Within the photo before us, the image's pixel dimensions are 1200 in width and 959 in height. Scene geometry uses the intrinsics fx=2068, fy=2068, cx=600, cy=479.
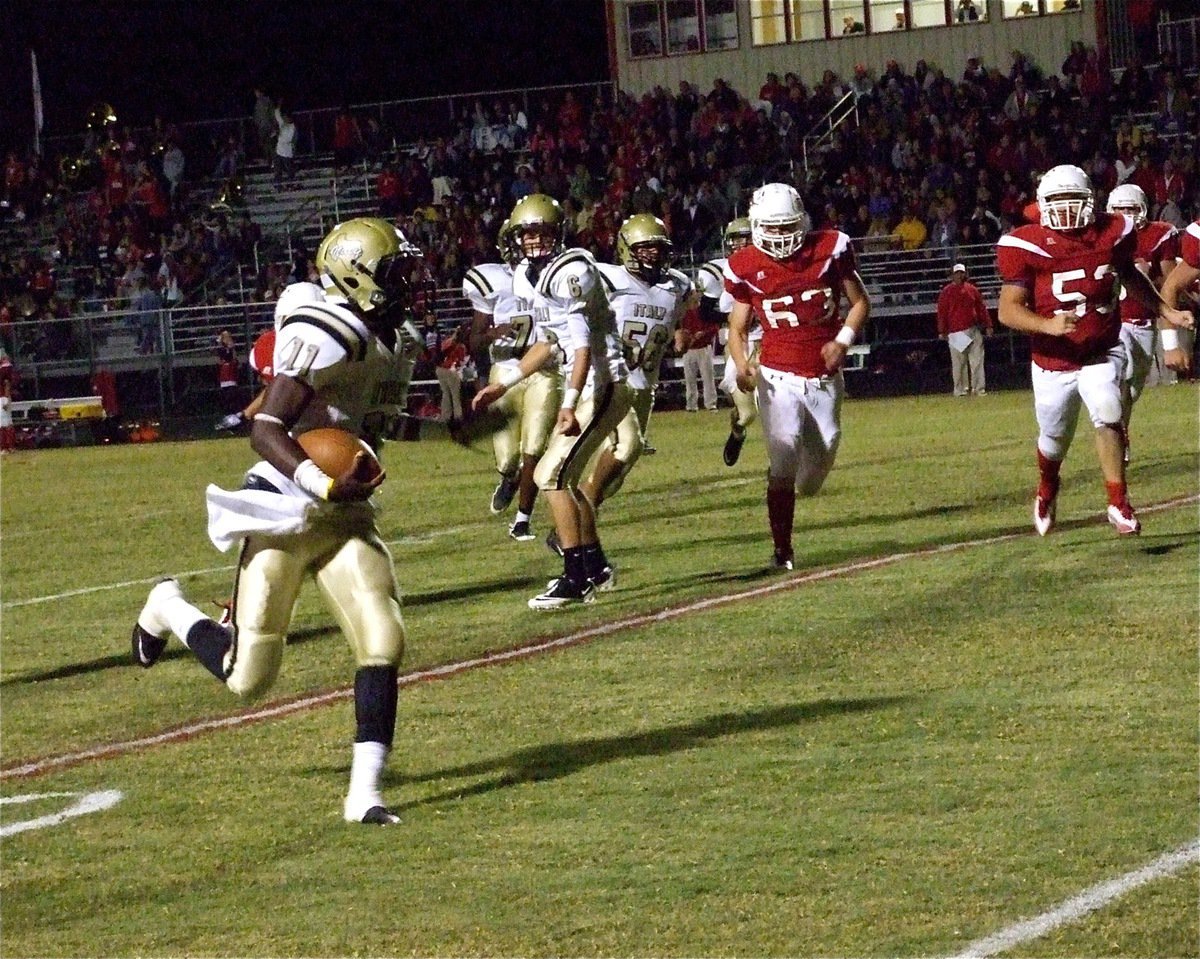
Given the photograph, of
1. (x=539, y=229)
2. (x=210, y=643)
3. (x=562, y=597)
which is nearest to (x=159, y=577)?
(x=539, y=229)

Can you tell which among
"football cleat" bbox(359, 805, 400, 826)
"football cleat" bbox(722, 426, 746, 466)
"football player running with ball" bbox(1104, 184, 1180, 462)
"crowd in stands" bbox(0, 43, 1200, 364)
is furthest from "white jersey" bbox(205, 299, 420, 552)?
"crowd in stands" bbox(0, 43, 1200, 364)

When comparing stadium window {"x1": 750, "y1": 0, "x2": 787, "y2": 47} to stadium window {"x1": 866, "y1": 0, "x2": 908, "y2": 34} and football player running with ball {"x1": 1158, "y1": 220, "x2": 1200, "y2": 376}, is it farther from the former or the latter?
football player running with ball {"x1": 1158, "y1": 220, "x2": 1200, "y2": 376}

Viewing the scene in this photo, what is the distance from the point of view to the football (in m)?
5.59

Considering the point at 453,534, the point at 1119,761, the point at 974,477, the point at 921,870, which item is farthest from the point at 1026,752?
the point at 974,477

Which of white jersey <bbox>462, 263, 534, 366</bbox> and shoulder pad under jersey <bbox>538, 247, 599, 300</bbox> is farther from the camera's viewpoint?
white jersey <bbox>462, 263, 534, 366</bbox>

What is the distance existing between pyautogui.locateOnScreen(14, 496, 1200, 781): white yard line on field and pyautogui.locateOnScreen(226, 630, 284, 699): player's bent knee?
39.8 inches

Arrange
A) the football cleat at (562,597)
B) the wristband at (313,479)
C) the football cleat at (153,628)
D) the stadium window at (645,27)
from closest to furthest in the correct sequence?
A: the wristband at (313,479) → the football cleat at (153,628) → the football cleat at (562,597) → the stadium window at (645,27)

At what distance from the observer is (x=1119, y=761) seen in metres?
5.71

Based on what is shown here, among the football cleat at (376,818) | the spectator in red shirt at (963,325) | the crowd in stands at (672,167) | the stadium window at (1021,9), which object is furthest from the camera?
the stadium window at (1021,9)

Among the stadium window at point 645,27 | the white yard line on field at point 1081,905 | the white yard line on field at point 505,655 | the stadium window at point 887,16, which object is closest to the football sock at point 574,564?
the white yard line on field at point 505,655

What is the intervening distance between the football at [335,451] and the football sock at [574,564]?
3491mm

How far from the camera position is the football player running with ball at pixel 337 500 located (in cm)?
561

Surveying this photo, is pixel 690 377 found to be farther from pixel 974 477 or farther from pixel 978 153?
pixel 974 477

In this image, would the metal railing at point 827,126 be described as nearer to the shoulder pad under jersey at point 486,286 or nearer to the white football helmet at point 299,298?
the shoulder pad under jersey at point 486,286
